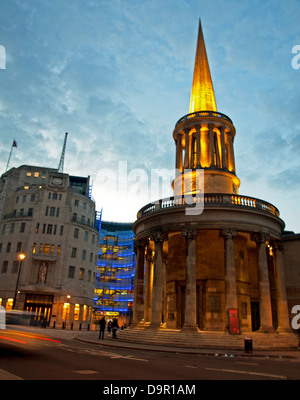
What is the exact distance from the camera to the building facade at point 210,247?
2636 centimetres

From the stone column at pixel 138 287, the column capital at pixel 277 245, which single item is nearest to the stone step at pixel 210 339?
the stone column at pixel 138 287

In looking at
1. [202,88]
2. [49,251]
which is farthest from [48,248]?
[202,88]

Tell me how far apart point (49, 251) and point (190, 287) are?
39654 mm

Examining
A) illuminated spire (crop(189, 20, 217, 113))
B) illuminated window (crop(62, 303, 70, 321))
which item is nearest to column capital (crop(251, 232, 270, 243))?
illuminated spire (crop(189, 20, 217, 113))

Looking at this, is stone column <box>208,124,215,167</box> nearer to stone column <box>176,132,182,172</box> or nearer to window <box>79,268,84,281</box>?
stone column <box>176,132,182,172</box>

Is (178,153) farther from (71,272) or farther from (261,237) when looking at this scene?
(71,272)

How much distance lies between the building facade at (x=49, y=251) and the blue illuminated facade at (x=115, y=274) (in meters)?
43.6

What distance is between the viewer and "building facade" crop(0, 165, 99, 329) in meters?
55.9

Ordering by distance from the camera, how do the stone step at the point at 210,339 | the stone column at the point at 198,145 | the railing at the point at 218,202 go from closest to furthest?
the stone step at the point at 210,339
the railing at the point at 218,202
the stone column at the point at 198,145

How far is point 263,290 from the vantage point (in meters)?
26.1

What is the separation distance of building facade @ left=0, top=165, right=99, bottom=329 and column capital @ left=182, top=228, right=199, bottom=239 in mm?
34962

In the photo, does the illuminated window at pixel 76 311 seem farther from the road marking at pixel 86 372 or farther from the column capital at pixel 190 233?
the road marking at pixel 86 372
